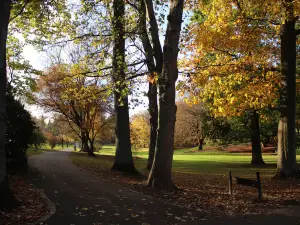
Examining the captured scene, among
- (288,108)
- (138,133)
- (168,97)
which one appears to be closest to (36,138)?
(168,97)

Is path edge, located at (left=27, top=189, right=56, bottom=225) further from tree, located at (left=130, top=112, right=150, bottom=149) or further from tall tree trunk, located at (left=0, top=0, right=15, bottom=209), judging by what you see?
tree, located at (left=130, top=112, right=150, bottom=149)

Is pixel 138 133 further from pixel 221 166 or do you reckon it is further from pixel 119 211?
pixel 119 211

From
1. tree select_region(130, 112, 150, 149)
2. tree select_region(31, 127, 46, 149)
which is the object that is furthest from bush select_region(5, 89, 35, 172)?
tree select_region(130, 112, 150, 149)

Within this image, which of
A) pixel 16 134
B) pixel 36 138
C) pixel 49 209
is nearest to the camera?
pixel 49 209

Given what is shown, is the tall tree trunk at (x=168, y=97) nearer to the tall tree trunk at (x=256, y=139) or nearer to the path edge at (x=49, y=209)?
the path edge at (x=49, y=209)

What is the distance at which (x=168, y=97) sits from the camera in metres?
10.5

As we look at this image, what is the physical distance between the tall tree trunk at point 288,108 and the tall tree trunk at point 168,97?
6440 mm

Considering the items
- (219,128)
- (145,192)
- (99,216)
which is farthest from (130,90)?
(219,128)

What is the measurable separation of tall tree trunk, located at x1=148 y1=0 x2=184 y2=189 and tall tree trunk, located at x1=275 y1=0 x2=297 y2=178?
6.44 m

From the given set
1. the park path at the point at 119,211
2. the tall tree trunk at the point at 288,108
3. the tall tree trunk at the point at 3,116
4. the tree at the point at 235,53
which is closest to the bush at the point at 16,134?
the park path at the point at 119,211

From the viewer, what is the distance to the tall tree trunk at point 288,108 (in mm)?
14023

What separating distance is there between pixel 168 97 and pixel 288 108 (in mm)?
6933

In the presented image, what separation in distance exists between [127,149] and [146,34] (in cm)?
635

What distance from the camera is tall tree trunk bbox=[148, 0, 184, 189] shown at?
10391mm
